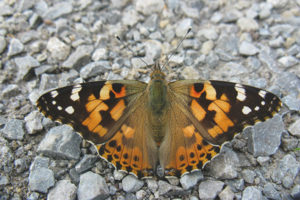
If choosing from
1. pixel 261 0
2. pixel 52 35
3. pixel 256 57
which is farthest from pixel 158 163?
pixel 261 0

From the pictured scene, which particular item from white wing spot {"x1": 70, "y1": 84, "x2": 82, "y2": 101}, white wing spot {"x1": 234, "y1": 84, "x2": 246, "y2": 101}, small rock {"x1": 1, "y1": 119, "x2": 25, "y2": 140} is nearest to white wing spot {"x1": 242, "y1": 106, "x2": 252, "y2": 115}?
white wing spot {"x1": 234, "y1": 84, "x2": 246, "y2": 101}

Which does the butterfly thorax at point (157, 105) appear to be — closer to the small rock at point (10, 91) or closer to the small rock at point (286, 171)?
the small rock at point (286, 171)

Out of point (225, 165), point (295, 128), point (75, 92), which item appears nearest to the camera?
point (75, 92)

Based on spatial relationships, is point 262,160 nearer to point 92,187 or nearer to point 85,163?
point 92,187

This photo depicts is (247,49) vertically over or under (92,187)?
over

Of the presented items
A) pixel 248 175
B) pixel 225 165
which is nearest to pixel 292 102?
pixel 248 175

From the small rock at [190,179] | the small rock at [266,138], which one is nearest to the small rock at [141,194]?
the small rock at [190,179]
